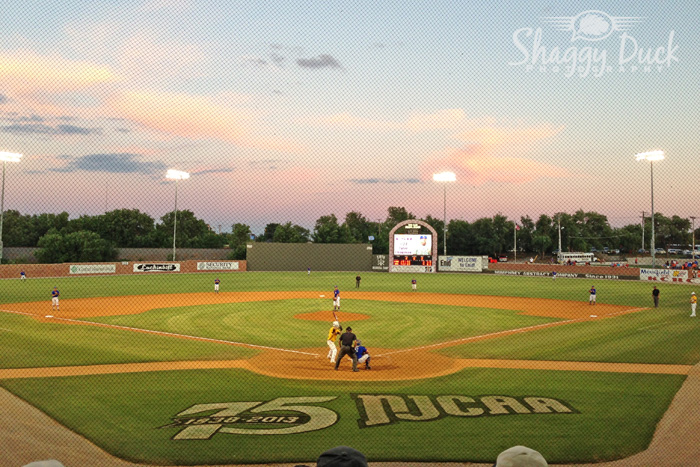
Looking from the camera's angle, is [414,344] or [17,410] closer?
[17,410]

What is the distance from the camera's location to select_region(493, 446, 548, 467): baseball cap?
291 cm

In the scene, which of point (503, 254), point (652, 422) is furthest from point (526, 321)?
point (503, 254)

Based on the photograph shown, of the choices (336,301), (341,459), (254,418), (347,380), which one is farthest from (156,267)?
(341,459)

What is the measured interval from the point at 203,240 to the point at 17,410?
331ft

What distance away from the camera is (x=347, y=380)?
1566 centimetres

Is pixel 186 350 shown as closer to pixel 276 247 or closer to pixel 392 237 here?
pixel 392 237

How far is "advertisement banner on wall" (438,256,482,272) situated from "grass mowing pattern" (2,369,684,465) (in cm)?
6617

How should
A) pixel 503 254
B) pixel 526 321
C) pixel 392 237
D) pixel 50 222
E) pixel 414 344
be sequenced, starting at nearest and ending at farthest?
pixel 414 344
pixel 526 321
pixel 392 237
pixel 50 222
pixel 503 254

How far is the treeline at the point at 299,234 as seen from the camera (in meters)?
83.2

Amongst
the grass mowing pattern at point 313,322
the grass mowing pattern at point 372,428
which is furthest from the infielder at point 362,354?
the grass mowing pattern at point 313,322

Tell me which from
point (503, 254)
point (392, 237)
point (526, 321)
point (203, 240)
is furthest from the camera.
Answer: point (503, 254)

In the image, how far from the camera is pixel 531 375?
16344 mm

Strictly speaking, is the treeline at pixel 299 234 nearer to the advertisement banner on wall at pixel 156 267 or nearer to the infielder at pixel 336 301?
the advertisement banner on wall at pixel 156 267

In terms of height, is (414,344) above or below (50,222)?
below
